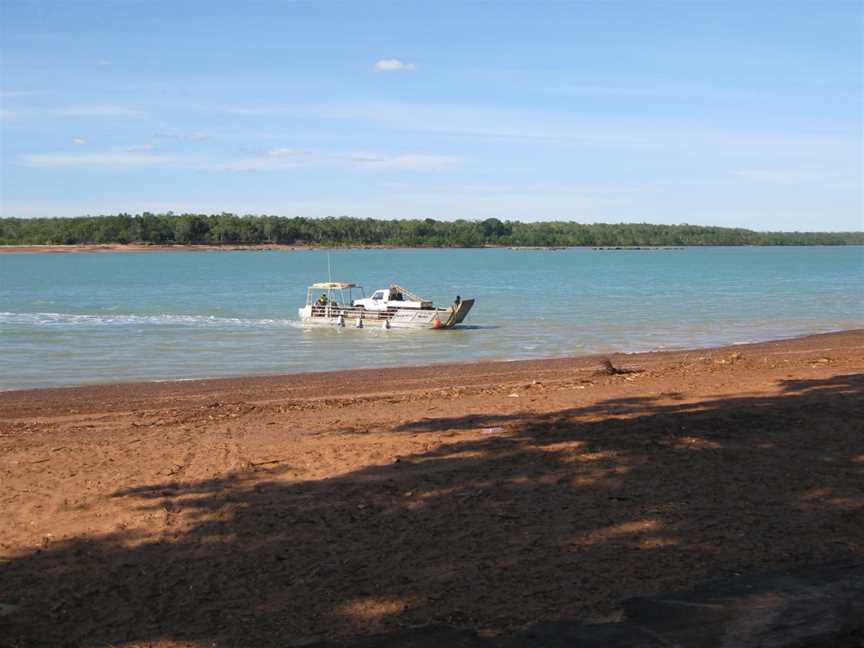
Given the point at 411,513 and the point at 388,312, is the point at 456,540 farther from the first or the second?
the point at 388,312

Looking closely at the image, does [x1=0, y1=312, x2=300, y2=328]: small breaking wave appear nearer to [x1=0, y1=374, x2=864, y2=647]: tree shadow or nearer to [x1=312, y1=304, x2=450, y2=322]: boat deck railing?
[x1=312, y1=304, x2=450, y2=322]: boat deck railing

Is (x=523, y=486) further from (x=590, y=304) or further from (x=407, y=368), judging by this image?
(x=590, y=304)

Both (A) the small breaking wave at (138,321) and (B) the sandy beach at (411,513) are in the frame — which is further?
(A) the small breaking wave at (138,321)

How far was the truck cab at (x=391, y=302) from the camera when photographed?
1437 inches

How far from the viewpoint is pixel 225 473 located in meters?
9.00

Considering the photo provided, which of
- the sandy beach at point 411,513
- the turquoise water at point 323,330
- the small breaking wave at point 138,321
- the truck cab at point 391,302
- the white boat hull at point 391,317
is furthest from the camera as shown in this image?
the small breaking wave at point 138,321

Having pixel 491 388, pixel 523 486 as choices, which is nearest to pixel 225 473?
pixel 523 486

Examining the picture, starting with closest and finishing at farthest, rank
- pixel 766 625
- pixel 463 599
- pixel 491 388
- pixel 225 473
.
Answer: pixel 766 625 → pixel 463 599 → pixel 225 473 → pixel 491 388

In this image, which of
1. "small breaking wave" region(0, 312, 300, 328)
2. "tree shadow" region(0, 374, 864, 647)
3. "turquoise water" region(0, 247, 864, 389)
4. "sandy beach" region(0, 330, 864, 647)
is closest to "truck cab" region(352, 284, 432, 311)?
"turquoise water" region(0, 247, 864, 389)

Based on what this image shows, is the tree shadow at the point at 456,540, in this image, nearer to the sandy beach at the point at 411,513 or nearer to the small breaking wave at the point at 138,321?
Result: the sandy beach at the point at 411,513

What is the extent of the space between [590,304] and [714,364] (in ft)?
106

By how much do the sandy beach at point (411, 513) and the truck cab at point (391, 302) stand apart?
23621 millimetres

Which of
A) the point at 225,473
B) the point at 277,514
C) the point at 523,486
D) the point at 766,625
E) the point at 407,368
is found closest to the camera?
the point at 766,625

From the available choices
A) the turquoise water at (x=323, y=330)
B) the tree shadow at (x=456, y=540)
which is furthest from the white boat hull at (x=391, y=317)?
the tree shadow at (x=456, y=540)
